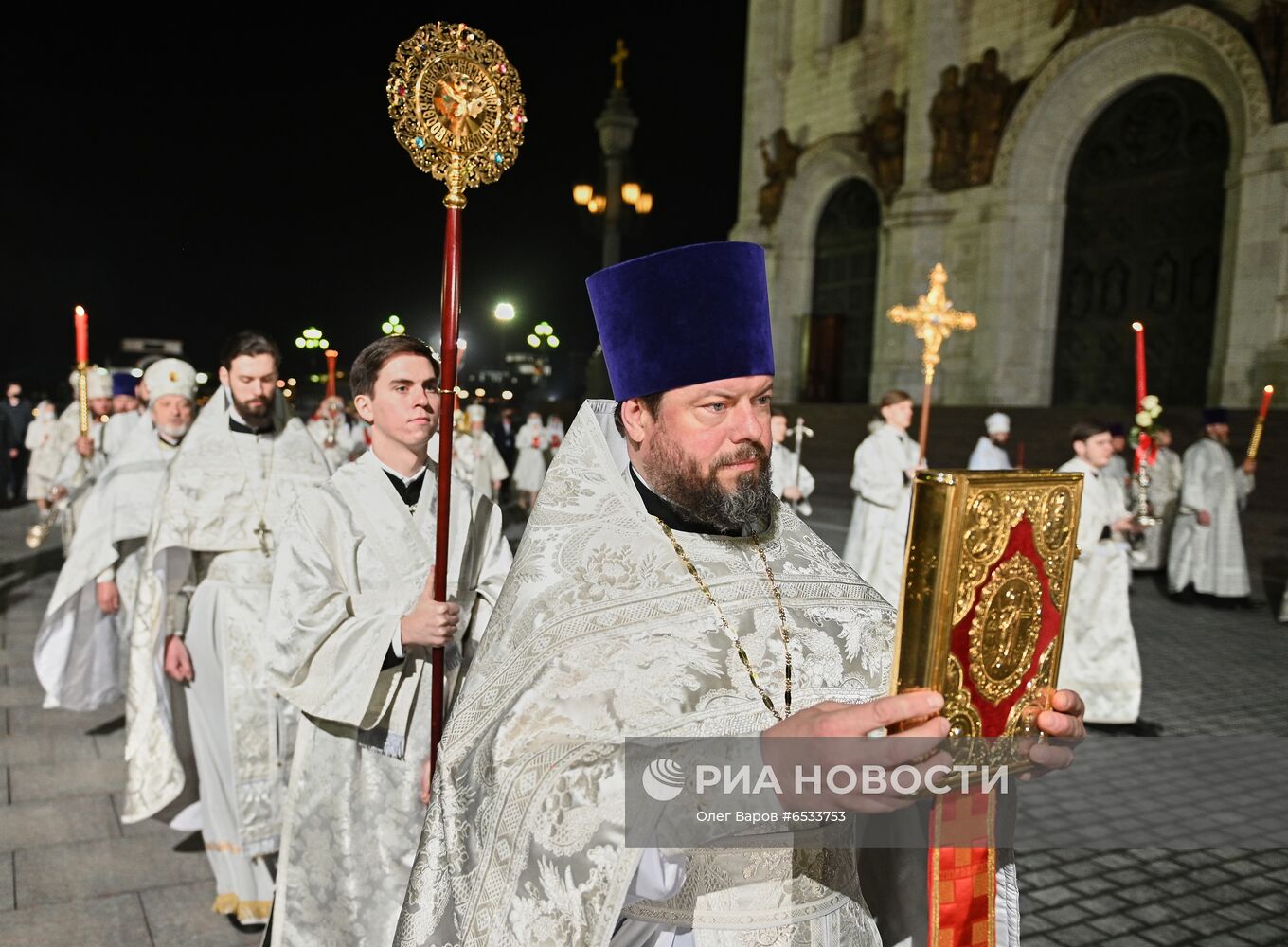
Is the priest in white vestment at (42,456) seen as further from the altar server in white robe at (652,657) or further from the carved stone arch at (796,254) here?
the altar server in white robe at (652,657)

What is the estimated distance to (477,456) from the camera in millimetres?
17000

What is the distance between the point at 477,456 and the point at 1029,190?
11831mm

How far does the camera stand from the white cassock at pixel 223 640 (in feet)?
13.7

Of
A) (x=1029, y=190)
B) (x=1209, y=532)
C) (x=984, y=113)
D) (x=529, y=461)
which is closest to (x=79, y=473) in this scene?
(x=1209, y=532)

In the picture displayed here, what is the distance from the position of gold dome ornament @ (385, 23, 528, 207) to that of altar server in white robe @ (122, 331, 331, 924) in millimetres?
1770

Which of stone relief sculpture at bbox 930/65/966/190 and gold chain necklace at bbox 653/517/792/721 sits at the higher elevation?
stone relief sculpture at bbox 930/65/966/190

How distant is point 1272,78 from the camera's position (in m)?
15.7

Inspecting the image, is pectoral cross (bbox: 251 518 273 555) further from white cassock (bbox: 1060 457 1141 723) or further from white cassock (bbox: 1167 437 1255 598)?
white cassock (bbox: 1167 437 1255 598)

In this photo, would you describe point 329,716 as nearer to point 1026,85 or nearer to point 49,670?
point 49,670

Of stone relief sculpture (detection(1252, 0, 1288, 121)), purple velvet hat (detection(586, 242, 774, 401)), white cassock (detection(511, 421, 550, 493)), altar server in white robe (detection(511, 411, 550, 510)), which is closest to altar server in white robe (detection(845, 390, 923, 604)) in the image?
purple velvet hat (detection(586, 242, 774, 401))

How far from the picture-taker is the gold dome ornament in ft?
9.70

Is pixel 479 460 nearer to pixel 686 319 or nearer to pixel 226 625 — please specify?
pixel 226 625

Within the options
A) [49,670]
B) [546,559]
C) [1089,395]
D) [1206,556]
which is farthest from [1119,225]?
[546,559]

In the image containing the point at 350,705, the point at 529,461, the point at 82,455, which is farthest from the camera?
the point at 529,461
